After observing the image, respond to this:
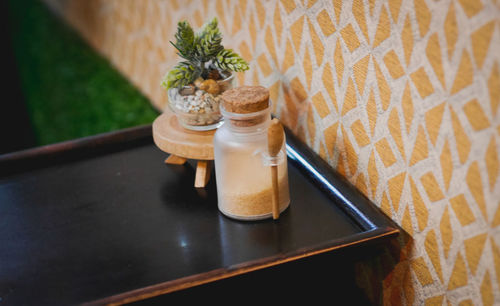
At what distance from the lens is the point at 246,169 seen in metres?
1.06

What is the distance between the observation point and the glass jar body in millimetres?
1048

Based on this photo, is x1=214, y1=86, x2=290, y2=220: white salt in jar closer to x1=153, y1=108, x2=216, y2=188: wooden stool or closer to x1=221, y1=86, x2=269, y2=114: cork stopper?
x1=221, y1=86, x2=269, y2=114: cork stopper

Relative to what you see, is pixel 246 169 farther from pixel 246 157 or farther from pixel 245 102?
pixel 245 102

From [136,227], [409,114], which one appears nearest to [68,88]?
[136,227]

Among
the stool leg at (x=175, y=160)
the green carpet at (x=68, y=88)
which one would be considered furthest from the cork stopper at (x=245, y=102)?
the green carpet at (x=68, y=88)

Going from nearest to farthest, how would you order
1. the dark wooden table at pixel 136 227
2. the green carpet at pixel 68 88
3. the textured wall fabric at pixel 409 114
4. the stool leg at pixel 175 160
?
the textured wall fabric at pixel 409 114
the dark wooden table at pixel 136 227
the stool leg at pixel 175 160
the green carpet at pixel 68 88

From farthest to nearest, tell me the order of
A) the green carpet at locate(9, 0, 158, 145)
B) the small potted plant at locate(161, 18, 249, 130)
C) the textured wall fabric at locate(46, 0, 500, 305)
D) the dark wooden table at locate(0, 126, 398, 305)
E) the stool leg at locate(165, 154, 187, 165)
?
the green carpet at locate(9, 0, 158, 145), the stool leg at locate(165, 154, 187, 165), the small potted plant at locate(161, 18, 249, 130), the dark wooden table at locate(0, 126, 398, 305), the textured wall fabric at locate(46, 0, 500, 305)

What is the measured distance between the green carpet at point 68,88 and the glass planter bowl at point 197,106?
1.47m

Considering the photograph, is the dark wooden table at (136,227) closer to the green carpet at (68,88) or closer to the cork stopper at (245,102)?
the cork stopper at (245,102)

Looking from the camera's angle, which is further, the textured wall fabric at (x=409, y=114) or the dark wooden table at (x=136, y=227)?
the dark wooden table at (x=136, y=227)

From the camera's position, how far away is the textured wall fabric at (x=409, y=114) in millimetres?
804

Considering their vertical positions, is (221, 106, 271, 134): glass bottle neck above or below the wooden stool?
above

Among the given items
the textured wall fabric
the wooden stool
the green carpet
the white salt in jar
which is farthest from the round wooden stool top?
the green carpet

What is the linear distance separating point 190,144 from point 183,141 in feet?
0.08
